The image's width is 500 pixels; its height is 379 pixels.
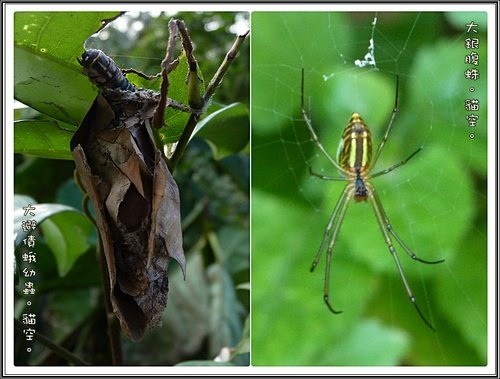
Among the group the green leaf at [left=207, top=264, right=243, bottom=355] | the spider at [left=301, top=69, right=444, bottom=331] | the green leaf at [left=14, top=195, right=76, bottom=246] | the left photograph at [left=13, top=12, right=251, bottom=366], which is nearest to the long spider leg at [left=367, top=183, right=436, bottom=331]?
the spider at [left=301, top=69, right=444, bottom=331]

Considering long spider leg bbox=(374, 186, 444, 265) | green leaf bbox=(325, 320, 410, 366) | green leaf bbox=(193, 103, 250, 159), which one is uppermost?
green leaf bbox=(193, 103, 250, 159)

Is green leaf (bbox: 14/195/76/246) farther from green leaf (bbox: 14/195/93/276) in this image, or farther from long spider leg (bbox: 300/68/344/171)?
long spider leg (bbox: 300/68/344/171)

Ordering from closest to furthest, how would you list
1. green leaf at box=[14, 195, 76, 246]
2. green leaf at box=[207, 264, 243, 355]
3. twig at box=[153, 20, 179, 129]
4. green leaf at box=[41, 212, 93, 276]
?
twig at box=[153, 20, 179, 129], green leaf at box=[14, 195, 76, 246], green leaf at box=[41, 212, 93, 276], green leaf at box=[207, 264, 243, 355]

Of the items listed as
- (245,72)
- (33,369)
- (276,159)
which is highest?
(245,72)

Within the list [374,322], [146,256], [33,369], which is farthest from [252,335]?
[146,256]

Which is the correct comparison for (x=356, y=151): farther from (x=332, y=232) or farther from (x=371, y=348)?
(x=371, y=348)

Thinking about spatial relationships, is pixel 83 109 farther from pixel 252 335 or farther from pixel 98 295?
pixel 98 295

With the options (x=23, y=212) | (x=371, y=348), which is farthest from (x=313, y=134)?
(x=23, y=212)
